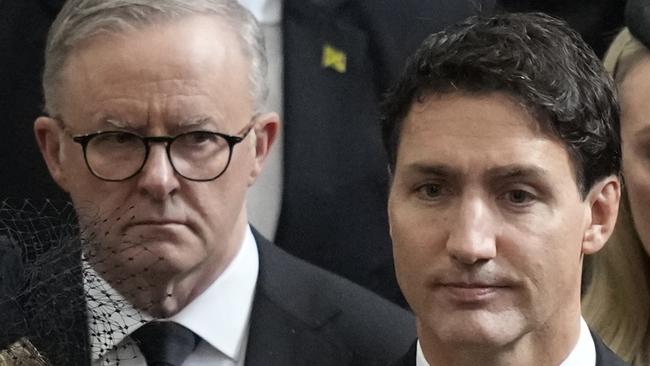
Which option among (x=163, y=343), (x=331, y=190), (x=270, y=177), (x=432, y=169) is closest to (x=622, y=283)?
(x=331, y=190)

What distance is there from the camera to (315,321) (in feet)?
12.2

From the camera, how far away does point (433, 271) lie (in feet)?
10.4

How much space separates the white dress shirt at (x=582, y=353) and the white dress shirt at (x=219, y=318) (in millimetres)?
501

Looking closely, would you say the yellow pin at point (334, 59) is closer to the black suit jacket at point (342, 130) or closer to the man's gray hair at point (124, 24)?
the black suit jacket at point (342, 130)

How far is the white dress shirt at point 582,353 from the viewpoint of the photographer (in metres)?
3.20

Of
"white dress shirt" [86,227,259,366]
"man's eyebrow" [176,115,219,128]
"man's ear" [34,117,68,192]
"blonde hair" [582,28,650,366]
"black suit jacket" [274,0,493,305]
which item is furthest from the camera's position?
"black suit jacket" [274,0,493,305]

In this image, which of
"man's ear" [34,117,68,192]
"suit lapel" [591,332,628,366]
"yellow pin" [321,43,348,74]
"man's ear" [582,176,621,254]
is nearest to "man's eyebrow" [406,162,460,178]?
"man's ear" [582,176,621,254]

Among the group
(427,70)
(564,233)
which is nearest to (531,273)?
(564,233)

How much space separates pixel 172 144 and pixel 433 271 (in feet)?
2.18

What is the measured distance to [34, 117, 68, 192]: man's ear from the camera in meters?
3.70

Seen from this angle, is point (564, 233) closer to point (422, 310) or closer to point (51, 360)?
point (422, 310)

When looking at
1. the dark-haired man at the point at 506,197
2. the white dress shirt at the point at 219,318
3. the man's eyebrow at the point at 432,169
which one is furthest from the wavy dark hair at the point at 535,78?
Result: the white dress shirt at the point at 219,318

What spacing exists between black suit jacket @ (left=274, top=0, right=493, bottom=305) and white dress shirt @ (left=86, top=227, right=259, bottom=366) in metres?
0.34

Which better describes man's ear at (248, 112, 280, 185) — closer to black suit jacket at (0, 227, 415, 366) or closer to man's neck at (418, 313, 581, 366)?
black suit jacket at (0, 227, 415, 366)
